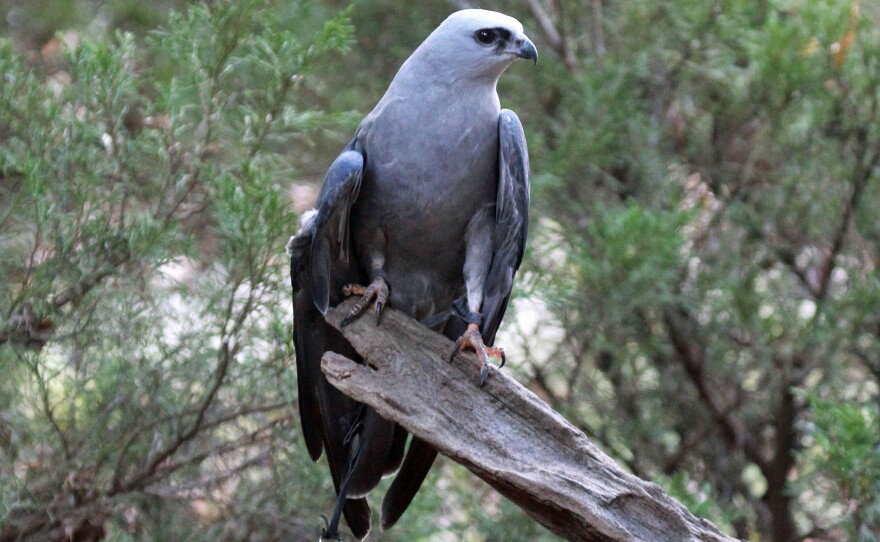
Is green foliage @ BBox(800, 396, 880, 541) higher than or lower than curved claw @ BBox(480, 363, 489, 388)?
lower

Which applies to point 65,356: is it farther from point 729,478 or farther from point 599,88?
point 729,478

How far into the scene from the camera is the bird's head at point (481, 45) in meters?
2.97

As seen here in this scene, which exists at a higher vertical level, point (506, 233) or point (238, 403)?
point (506, 233)

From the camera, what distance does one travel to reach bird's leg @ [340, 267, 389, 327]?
2.93 metres

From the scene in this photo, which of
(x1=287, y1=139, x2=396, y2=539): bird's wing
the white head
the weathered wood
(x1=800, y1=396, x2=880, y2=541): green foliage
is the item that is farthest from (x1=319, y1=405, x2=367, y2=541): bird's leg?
(x1=800, y1=396, x2=880, y2=541): green foliage

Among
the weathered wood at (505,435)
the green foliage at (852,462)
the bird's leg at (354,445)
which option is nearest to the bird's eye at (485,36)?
the weathered wood at (505,435)

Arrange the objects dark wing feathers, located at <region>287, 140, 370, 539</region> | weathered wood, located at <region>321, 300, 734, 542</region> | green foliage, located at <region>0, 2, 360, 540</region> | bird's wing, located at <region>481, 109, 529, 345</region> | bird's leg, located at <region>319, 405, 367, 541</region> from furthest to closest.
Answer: green foliage, located at <region>0, 2, 360, 540</region> → bird's leg, located at <region>319, 405, 367, 541</region> → bird's wing, located at <region>481, 109, 529, 345</region> → dark wing feathers, located at <region>287, 140, 370, 539</region> → weathered wood, located at <region>321, 300, 734, 542</region>

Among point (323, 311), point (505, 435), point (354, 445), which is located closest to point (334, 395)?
point (354, 445)

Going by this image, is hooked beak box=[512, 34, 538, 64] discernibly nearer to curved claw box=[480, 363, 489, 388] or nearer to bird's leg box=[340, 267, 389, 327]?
bird's leg box=[340, 267, 389, 327]

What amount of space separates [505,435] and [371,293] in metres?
0.62

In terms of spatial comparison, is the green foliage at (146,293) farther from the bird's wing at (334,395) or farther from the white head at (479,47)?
the white head at (479,47)

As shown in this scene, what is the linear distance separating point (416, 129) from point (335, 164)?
0.84 ft

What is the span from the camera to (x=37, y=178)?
3.18 meters

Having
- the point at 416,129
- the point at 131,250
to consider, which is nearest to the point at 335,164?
the point at 416,129
